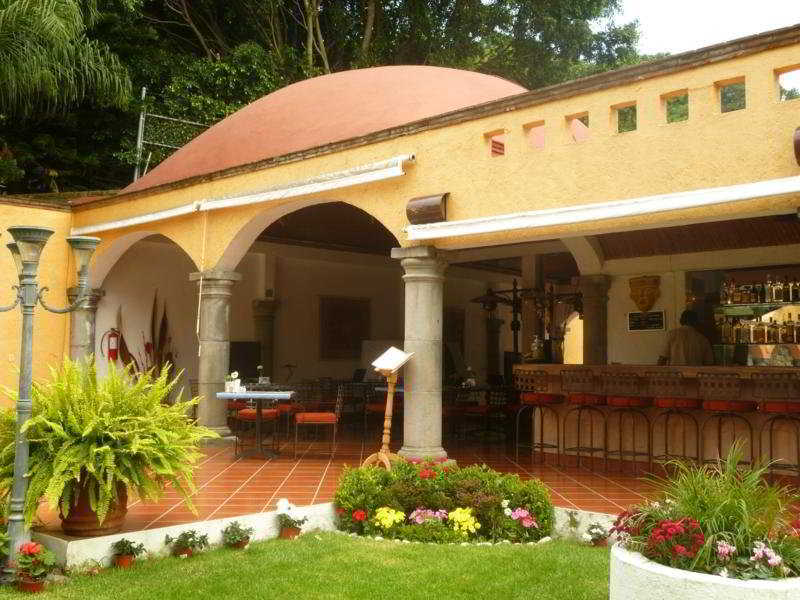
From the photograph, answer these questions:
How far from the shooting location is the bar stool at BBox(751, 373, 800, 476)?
7.38 meters

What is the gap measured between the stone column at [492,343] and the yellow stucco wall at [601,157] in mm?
10845

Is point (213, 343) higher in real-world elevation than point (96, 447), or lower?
higher

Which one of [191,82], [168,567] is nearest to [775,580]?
[168,567]

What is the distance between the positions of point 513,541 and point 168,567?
7.78 ft

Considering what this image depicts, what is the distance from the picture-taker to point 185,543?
5445mm

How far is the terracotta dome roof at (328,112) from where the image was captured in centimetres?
1038

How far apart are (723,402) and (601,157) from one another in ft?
8.75

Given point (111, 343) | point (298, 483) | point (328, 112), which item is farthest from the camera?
point (111, 343)

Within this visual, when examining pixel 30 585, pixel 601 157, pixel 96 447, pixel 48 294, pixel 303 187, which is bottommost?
pixel 30 585

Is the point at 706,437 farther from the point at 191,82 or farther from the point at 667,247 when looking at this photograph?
the point at 191,82

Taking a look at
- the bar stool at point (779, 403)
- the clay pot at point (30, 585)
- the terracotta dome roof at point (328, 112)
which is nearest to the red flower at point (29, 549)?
the clay pot at point (30, 585)

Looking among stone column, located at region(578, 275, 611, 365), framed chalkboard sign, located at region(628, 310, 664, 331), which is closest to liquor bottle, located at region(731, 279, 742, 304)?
framed chalkboard sign, located at region(628, 310, 664, 331)

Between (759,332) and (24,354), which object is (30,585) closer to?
(24,354)

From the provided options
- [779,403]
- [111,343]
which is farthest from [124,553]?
[111,343]
